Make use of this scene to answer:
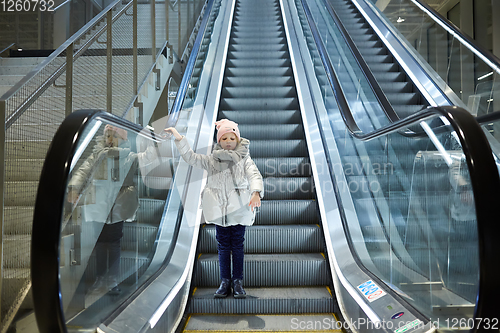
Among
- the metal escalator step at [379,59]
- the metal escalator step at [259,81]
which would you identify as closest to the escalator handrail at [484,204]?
the metal escalator step at [379,59]

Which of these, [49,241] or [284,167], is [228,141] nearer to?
[284,167]

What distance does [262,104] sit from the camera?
5.64 metres

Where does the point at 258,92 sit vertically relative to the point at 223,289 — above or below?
above

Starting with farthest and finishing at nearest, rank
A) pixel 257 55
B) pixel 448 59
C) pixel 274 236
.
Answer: pixel 257 55, pixel 448 59, pixel 274 236

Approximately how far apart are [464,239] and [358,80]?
10.3 feet

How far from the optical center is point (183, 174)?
3654mm

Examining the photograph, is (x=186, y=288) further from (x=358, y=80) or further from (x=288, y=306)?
(x=358, y=80)

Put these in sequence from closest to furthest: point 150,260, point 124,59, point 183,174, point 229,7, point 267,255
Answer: point 150,260
point 267,255
point 183,174
point 124,59
point 229,7

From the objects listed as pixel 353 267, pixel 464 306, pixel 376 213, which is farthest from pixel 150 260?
pixel 464 306

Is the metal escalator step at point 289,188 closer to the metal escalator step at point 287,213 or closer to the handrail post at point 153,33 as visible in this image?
the metal escalator step at point 287,213

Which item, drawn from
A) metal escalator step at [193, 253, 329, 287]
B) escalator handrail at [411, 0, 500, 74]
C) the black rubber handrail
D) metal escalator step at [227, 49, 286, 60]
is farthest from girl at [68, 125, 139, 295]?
metal escalator step at [227, 49, 286, 60]

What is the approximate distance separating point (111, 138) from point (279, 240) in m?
1.88

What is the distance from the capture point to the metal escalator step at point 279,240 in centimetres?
339

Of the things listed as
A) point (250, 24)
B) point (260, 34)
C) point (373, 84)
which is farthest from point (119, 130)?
point (250, 24)
